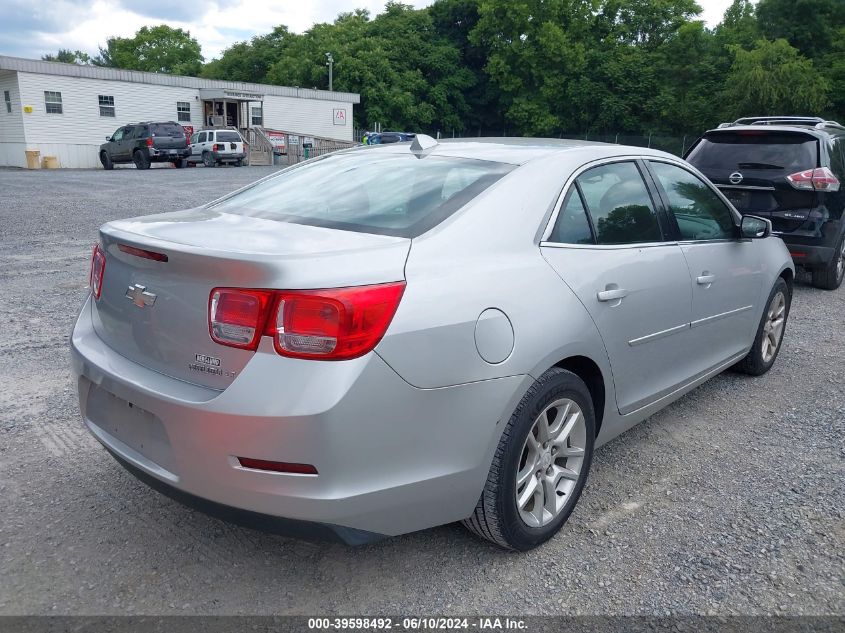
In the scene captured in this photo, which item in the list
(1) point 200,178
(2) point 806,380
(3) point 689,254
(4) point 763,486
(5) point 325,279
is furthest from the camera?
(1) point 200,178

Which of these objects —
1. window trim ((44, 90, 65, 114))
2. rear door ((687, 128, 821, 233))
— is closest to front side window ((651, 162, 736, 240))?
rear door ((687, 128, 821, 233))

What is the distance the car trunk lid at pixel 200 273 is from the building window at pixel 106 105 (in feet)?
113

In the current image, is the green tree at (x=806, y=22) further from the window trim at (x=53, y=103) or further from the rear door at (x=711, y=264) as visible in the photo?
the rear door at (x=711, y=264)

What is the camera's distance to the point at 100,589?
2586 mm

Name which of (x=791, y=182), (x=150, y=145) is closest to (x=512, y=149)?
(x=791, y=182)

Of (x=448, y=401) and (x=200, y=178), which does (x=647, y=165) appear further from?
(x=200, y=178)

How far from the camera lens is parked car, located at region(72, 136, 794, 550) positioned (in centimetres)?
223

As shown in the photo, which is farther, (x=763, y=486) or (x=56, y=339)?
(x=56, y=339)

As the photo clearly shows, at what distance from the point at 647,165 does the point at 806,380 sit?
2.29 metres

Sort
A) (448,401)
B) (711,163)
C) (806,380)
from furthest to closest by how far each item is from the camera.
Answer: (711,163)
(806,380)
(448,401)

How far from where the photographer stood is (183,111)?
3694cm

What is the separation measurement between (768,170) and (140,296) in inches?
272

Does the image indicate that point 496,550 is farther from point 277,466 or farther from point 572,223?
point 572,223

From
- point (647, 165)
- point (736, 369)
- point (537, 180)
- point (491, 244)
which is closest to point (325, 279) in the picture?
point (491, 244)
